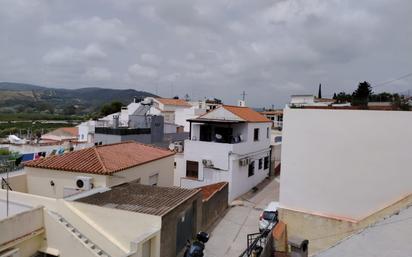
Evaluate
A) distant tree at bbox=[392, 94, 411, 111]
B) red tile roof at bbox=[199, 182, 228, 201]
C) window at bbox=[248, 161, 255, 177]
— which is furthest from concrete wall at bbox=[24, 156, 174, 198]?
distant tree at bbox=[392, 94, 411, 111]

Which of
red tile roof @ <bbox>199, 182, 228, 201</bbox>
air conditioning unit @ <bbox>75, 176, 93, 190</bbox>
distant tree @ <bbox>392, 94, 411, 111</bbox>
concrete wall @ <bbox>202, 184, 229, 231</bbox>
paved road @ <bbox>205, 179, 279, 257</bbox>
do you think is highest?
distant tree @ <bbox>392, 94, 411, 111</bbox>

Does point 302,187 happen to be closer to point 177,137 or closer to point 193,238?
point 193,238

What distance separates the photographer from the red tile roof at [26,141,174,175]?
630 inches

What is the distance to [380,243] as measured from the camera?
19.4 ft

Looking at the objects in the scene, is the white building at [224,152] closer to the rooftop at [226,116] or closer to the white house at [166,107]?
the rooftop at [226,116]

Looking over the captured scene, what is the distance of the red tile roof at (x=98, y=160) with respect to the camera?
630 inches

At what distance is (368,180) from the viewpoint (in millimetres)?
13055

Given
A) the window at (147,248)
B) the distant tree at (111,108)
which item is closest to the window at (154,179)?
the window at (147,248)

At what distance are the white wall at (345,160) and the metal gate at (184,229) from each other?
420 centimetres

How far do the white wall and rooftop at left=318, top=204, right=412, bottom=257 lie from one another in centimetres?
590

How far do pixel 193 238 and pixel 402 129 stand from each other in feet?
32.3

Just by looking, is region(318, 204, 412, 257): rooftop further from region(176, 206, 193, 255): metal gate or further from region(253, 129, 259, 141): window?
region(253, 129, 259, 141): window

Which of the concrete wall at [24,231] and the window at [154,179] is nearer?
the concrete wall at [24,231]

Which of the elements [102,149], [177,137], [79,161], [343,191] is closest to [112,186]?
[79,161]
